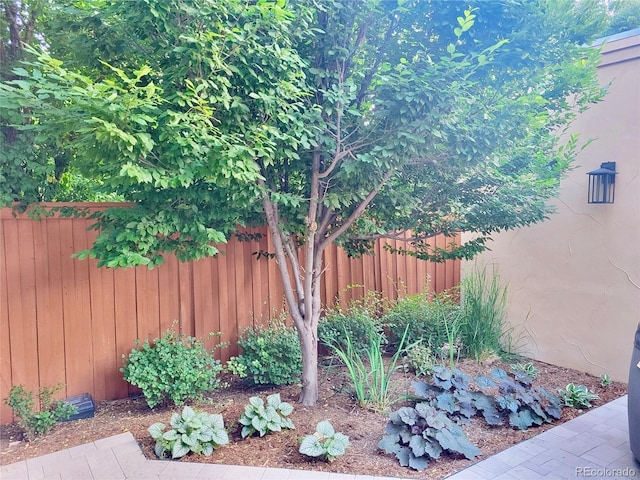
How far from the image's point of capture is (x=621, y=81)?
410 cm

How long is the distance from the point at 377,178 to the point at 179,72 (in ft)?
4.91

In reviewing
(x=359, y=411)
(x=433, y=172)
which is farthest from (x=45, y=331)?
(x=433, y=172)

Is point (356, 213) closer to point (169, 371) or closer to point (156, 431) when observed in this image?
point (169, 371)

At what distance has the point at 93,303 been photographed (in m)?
3.50

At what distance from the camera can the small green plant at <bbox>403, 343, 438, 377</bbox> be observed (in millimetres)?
4043

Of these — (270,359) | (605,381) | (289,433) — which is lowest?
(605,381)

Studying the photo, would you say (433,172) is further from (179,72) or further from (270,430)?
(270,430)

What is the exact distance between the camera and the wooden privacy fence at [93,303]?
10.4 ft

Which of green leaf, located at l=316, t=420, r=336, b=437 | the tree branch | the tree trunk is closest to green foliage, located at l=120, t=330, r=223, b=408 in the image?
the tree trunk

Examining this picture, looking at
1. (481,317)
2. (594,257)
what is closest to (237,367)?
(481,317)

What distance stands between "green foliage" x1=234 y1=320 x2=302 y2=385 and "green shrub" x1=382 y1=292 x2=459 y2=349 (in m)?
1.35

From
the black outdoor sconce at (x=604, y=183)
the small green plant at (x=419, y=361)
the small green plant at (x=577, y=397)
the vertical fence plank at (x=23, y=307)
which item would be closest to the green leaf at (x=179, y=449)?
the vertical fence plank at (x=23, y=307)

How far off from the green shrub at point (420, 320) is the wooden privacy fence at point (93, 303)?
1383mm

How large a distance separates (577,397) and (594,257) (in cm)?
156
